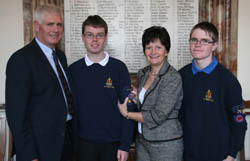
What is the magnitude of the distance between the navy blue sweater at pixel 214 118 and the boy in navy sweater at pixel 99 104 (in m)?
0.51

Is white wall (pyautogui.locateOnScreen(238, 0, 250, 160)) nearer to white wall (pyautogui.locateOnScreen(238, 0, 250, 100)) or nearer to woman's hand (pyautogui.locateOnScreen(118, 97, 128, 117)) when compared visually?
white wall (pyautogui.locateOnScreen(238, 0, 250, 100))

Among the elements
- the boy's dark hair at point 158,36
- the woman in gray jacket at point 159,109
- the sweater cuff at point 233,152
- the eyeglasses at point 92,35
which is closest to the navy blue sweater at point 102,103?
the woman in gray jacket at point 159,109

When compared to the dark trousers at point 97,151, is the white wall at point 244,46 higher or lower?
higher

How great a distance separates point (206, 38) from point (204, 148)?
31.6 inches

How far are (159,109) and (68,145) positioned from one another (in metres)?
0.80

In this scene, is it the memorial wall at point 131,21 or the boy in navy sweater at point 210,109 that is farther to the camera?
the memorial wall at point 131,21

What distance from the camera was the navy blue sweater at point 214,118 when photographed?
1575 millimetres

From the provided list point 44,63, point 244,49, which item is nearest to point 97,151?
→ point 44,63

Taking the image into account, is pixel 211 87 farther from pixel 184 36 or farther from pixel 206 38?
pixel 184 36

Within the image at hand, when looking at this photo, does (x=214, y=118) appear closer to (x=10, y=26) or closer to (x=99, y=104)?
(x=99, y=104)

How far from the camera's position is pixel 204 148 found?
1.64 meters

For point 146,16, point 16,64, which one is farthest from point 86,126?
point 146,16

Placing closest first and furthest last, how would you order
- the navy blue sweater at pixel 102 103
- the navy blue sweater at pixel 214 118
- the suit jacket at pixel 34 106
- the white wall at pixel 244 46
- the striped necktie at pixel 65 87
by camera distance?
the suit jacket at pixel 34 106, the navy blue sweater at pixel 214 118, the striped necktie at pixel 65 87, the navy blue sweater at pixel 102 103, the white wall at pixel 244 46

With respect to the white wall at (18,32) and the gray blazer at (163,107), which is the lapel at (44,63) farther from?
the white wall at (18,32)
